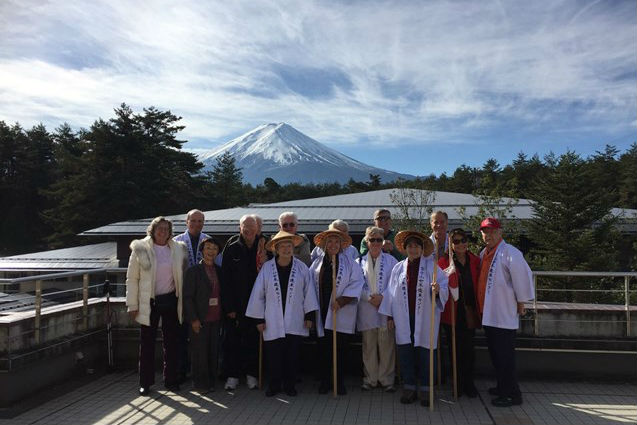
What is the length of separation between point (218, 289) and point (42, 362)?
2.09 meters

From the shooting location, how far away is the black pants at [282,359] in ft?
17.7

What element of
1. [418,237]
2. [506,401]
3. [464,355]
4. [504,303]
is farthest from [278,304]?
[506,401]

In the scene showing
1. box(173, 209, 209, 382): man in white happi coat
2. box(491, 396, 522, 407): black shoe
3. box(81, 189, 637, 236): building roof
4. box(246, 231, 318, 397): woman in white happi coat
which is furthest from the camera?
box(81, 189, 637, 236): building roof

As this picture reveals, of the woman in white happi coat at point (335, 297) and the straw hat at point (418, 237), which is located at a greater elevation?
the straw hat at point (418, 237)

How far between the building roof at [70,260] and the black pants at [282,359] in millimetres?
13669

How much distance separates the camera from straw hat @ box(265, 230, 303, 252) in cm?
538

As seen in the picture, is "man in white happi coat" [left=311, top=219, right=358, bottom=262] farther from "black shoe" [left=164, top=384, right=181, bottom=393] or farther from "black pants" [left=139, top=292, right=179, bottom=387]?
"black shoe" [left=164, top=384, right=181, bottom=393]

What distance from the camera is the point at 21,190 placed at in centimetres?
4422

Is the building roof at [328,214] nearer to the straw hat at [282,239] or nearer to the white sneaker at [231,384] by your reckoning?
the straw hat at [282,239]

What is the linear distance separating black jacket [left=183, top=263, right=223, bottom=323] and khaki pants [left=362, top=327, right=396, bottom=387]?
71.3 inches

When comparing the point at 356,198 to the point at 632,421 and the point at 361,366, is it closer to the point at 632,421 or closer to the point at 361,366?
the point at 361,366

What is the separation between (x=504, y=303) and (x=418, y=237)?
109 cm

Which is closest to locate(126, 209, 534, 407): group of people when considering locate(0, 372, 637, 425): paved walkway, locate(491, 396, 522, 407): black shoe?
locate(491, 396, 522, 407): black shoe

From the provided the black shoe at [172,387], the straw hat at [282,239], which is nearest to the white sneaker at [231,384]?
the black shoe at [172,387]
